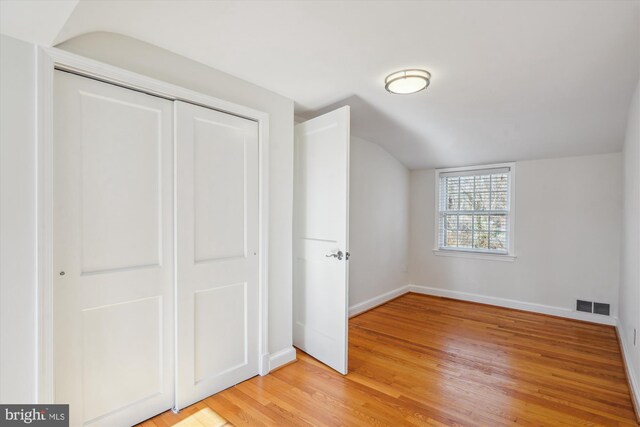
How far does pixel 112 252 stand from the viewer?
5.64 ft

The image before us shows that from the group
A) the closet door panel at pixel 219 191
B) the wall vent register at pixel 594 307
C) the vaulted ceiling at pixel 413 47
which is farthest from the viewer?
the wall vent register at pixel 594 307

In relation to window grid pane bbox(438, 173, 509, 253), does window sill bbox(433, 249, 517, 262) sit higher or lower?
lower

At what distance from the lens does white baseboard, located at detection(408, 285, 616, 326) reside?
3576 millimetres

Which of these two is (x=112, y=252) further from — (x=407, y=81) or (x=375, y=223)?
(x=375, y=223)

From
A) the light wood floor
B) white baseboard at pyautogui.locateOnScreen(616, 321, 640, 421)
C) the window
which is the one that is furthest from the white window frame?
white baseboard at pyautogui.locateOnScreen(616, 321, 640, 421)

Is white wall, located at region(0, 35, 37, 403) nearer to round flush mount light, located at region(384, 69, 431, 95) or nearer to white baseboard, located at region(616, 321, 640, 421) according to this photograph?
round flush mount light, located at region(384, 69, 431, 95)

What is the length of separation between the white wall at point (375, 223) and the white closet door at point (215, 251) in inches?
67.0

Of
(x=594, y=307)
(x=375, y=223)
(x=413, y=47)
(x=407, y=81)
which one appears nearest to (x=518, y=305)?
(x=594, y=307)

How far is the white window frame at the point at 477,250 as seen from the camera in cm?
409

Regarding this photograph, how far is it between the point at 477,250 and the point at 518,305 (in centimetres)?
84

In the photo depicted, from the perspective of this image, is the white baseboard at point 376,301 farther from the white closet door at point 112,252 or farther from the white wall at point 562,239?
the white closet door at point 112,252

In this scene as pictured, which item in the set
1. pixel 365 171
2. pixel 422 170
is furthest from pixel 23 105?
pixel 422 170

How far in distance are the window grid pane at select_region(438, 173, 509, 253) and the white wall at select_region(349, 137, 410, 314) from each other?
604 millimetres

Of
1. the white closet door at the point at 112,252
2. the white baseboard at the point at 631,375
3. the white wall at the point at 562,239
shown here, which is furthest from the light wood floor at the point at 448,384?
the white wall at the point at 562,239
